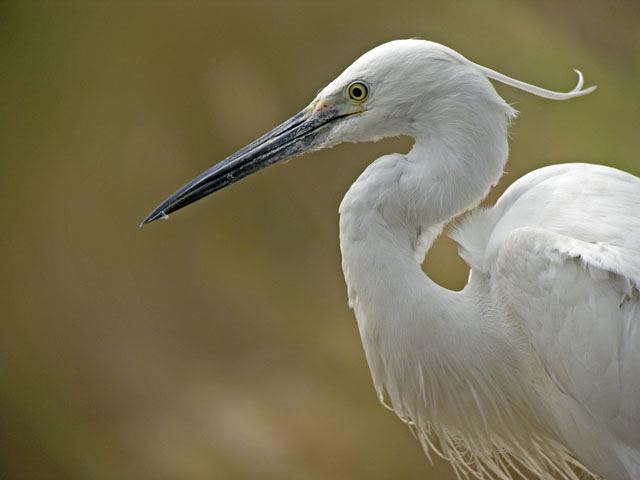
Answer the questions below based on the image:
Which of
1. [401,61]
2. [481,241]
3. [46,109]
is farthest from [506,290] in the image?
[46,109]

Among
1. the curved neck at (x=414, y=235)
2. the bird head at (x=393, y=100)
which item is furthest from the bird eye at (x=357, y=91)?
the curved neck at (x=414, y=235)

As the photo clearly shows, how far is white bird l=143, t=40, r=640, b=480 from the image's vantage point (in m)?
0.94

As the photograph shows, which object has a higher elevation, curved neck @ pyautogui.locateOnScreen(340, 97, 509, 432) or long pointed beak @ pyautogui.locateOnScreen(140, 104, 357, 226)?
long pointed beak @ pyautogui.locateOnScreen(140, 104, 357, 226)

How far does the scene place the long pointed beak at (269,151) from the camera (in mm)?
1119

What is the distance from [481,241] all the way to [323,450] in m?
1.37

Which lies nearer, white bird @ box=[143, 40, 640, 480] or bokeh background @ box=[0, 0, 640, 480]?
white bird @ box=[143, 40, 640, 480]

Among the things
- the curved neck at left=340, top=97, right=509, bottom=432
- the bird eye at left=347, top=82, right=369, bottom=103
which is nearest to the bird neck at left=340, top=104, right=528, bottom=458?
the curved neck at left=340, top=97, right=509, bottom=432

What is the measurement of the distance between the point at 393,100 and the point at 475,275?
346 millimetres

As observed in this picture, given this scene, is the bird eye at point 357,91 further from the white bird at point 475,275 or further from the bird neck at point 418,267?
the bird neck at point 418,267

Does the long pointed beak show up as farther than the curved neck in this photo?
Yes

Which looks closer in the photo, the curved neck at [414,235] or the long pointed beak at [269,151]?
the curved neck at [414,235]

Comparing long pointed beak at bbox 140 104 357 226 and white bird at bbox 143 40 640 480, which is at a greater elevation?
long pointed beak at bbox 140 104 357 226

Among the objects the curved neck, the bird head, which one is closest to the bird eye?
the bird head

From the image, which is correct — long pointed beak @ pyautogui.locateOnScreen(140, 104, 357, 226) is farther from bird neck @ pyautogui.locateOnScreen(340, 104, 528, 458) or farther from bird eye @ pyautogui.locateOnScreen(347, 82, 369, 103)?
bird neck @ pyautogui.locateOnScreen(340, 104, 528, 458)
